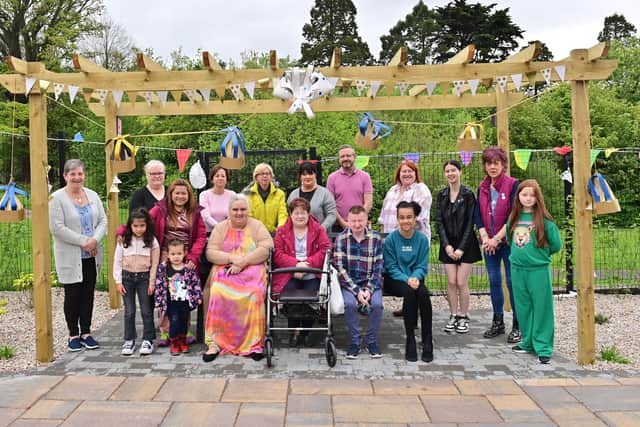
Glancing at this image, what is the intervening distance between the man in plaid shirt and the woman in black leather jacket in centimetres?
81

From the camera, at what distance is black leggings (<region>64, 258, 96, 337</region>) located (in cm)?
480

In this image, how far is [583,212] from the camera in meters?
4.36

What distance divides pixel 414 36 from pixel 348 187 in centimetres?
3041

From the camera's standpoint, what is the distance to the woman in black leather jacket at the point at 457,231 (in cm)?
511

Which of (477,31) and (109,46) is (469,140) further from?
(477,31)

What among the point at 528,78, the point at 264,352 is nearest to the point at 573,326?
the point at 528,78

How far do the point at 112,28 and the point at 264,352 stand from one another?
2474cm

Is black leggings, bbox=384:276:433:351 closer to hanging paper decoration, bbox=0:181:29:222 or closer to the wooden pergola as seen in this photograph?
the wooden pergola

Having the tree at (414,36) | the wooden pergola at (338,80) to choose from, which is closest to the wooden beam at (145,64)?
the wooden pergola at (338,80)

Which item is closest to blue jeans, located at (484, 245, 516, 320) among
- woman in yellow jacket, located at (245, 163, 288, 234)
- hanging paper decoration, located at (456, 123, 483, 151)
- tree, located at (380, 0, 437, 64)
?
hanging paper decoration, located at (456, 123, 483, 151)

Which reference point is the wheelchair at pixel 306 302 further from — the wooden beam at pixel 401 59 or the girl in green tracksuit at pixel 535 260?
the wooden beam at pixel 401 59

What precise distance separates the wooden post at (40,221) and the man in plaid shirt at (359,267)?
239 centimetres

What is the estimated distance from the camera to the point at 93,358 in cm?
459

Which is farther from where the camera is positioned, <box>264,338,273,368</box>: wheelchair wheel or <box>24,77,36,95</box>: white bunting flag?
<box>24,77,36,95</box>: white bunting flag
